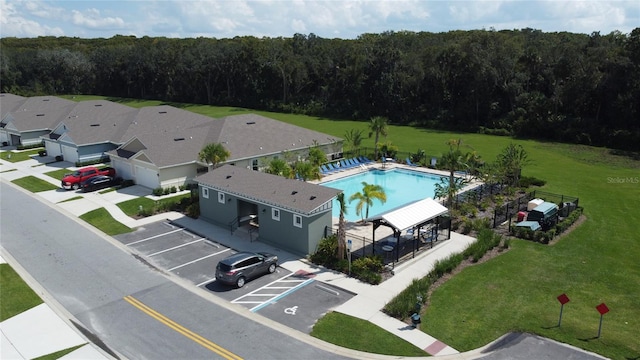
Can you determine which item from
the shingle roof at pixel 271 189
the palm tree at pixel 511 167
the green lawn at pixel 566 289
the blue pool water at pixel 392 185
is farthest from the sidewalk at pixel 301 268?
the palm tree at pixel 511 167

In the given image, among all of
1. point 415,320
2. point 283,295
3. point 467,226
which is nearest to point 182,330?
point 283,295

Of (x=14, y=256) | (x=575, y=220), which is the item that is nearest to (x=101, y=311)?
(x=14, y=256)

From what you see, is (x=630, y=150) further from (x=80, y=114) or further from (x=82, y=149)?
(x=80, y=114)

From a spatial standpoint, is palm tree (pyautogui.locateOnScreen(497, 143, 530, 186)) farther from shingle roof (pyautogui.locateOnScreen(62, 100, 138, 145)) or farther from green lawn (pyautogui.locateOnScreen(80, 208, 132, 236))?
shingle roof (pyautogui.locateOnScreen(62, 100, 138, 145))

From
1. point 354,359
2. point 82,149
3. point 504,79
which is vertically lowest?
point 354,359

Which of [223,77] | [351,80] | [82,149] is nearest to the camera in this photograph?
[82,149]

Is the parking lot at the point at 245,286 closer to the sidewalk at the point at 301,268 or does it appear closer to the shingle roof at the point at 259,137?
the sidewalk at the point at 301,268

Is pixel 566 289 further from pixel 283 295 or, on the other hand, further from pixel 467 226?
pixel 283 295
